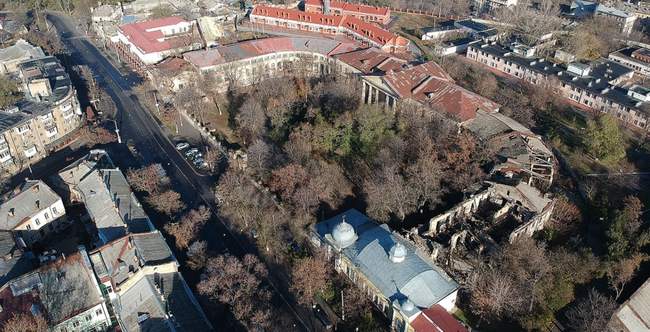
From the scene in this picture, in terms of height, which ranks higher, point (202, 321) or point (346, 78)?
point (346, 78)

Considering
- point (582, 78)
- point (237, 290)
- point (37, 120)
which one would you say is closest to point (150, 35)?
point (37, 120)

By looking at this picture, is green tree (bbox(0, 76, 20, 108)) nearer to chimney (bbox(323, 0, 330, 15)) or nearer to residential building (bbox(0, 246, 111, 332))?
residential building (bbox(0, 246, 111, 332))

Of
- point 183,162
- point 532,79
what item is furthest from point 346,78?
point 532,79

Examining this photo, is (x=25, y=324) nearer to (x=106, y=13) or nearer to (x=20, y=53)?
(x=20, y=53)

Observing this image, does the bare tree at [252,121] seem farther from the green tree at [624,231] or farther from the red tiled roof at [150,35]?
the green tree at [624,231]

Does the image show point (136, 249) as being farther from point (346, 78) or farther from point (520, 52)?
point (520, 52)

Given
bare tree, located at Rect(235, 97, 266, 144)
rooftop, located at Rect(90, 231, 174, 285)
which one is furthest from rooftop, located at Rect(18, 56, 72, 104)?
rooftop, located at Rect(90, 231, 174, 285)
